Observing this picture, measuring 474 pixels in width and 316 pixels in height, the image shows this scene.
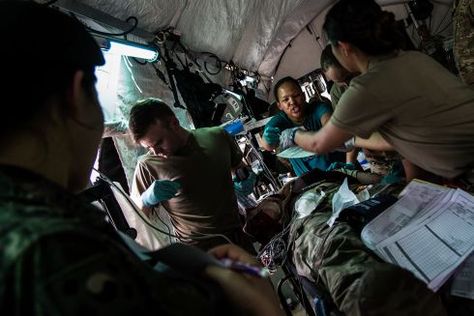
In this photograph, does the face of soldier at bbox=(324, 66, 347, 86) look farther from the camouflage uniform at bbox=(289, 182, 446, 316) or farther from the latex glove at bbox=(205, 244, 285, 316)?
the latex glove at bbox=(205, 244, 285, 316)

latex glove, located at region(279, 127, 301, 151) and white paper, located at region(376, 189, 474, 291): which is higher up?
latex glove, located at region(279, 127, 301, 151)

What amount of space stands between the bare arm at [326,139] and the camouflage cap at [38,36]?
1.06 metres

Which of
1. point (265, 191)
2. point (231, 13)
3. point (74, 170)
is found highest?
point (231, 13)

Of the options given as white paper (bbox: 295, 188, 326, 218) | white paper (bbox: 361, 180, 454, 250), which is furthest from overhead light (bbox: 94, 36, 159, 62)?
white paper (bbox: 361, 180, 454, 250)

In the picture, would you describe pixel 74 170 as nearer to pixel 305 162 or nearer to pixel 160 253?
pixel 160 253

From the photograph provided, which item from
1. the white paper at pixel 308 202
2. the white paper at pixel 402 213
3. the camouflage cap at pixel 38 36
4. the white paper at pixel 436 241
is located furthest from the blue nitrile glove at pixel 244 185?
the camouflage cap at pixel 38 36

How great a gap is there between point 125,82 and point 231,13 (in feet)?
5.32

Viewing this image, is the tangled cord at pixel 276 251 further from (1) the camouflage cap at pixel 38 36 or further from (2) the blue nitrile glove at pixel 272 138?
(1) the camouflage cap at pixel 38 36

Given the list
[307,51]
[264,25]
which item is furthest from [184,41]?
[307,51]

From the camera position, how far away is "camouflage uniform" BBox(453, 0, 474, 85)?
2852mm

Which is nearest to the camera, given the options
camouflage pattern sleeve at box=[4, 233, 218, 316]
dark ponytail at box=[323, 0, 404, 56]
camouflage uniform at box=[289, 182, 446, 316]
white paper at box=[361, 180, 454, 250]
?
camouflage pattern sleeve at box=[4, 233, 218, 316]

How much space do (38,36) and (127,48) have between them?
80.3 inches

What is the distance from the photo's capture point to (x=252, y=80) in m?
4.86

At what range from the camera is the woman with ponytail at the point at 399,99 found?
4.07 feet
